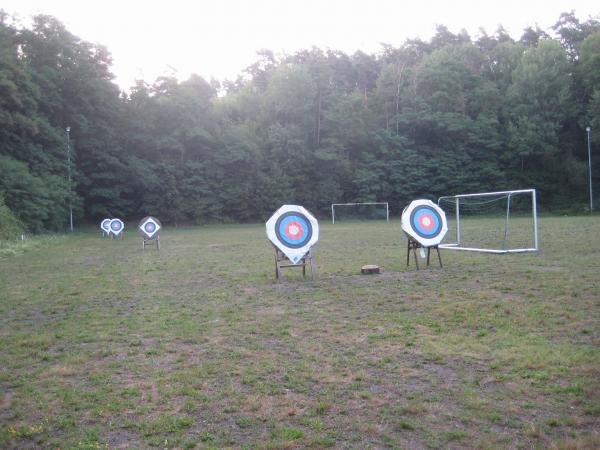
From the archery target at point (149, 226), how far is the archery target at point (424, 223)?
11423 mm

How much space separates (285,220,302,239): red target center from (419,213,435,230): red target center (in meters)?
2.73

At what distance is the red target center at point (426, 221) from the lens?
11.2m

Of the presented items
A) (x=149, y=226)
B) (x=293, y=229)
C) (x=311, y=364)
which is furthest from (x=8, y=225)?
(x=311, y=364)

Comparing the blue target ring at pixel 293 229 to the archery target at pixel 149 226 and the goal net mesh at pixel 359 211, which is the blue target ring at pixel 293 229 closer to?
the archery target at pixel 149 226

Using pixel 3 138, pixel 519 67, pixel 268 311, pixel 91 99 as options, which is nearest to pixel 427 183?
pixel 519 67

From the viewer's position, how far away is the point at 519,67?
44906mm

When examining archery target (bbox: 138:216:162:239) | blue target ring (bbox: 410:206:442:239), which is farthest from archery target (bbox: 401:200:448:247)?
archery target (bbox: 138:216:162:239)

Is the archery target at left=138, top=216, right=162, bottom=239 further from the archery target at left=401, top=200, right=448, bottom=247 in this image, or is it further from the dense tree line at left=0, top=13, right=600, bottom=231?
the dense tree line at left=0, top=13, right=600, bottom=231

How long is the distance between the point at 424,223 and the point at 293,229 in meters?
2.95

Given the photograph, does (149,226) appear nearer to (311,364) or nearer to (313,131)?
(311,364)

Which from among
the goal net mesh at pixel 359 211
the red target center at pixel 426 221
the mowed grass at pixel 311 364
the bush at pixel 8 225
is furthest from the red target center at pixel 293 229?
the goal net mesh at pixel 359 211

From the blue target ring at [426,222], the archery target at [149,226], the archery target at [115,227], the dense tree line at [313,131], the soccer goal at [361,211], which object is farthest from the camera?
the soccer goal at [361,211]

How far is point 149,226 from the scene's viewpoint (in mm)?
20906

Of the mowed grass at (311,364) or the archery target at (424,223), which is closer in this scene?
the mowed grass at (311,364)
